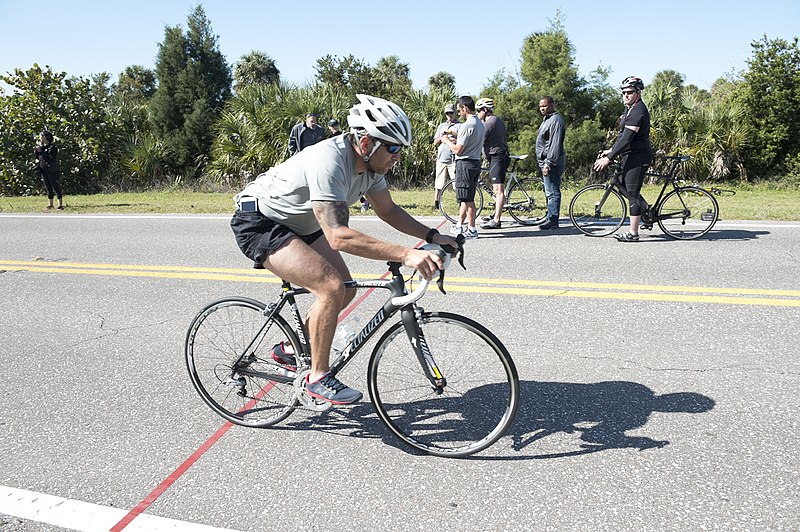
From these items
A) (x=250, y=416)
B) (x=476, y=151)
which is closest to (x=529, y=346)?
(x=250, y=416)

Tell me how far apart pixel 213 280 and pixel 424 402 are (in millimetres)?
4077

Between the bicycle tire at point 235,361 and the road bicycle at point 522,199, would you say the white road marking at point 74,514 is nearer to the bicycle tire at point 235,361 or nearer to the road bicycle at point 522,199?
the bicycle tire at point 235,361

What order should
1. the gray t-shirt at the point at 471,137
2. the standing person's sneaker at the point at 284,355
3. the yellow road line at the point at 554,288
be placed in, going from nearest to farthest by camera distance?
the standing person's sneaker at the point at 284,355 → the yellow road line at the point at 554,288 → the gray t-shirt at the point at 471,137

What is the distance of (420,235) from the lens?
365 cm

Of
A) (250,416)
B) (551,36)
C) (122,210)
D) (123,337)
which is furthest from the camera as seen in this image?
(551,36)

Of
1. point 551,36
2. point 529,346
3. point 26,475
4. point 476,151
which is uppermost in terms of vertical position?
point 551,36

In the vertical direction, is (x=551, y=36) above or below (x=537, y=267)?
above

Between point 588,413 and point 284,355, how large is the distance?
73.4 inches

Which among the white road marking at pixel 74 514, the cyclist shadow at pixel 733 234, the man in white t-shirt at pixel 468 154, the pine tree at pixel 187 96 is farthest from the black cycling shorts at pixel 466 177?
the pine tree at pixel 187 96

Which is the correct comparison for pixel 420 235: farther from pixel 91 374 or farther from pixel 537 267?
pixel 537 267

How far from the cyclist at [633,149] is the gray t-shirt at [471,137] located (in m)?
1.72

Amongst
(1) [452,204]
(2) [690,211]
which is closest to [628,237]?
(2) [690,211]

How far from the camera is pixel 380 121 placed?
3205mm

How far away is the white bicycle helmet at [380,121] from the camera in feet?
10.5
